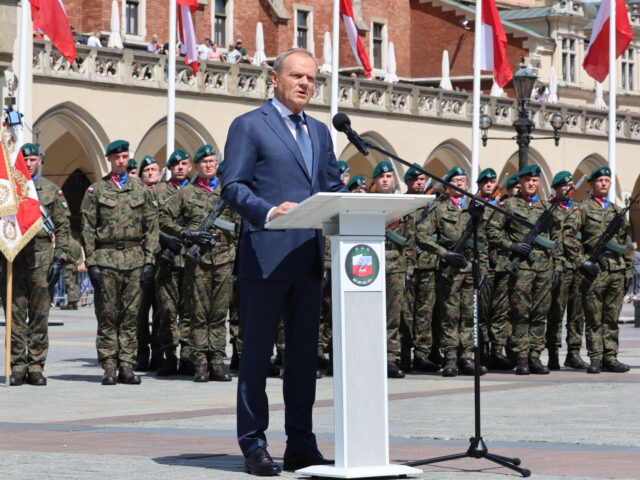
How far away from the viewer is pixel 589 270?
1415 centimetres

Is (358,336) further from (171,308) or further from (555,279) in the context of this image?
(555,279)

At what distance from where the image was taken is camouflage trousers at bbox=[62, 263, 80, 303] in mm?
29219

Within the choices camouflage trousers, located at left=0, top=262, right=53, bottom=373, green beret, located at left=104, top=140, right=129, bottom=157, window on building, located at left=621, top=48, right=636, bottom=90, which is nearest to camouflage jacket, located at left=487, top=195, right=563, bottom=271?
green beret, located at left=104, top=140, right=129, bottom=157

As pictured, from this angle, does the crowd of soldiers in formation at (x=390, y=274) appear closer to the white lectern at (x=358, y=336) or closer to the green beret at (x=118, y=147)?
the green beret at (x=118, y=147)

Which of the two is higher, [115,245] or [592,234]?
[592,234]

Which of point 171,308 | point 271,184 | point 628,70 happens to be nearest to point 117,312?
point 171,308

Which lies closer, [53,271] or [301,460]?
[301,460]

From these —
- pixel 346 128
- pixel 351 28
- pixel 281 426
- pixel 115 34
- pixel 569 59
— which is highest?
pixel 569 59

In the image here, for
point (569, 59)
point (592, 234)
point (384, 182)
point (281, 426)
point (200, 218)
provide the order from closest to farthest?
point (281, 426) < point (200, 218) < point (384, 182) < point (592, 234) < point (569, 59)

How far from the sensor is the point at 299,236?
723 cm

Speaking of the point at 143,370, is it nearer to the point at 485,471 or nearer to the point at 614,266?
the point at 614,266

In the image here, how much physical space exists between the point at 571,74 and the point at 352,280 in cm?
6329

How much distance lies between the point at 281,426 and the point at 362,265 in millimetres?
2733

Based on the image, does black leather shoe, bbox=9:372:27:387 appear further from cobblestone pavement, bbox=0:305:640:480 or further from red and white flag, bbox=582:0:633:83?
red and white flag, bbox=582:0:633:83
